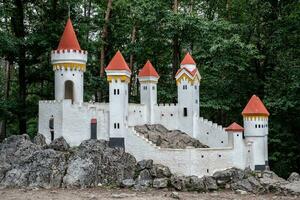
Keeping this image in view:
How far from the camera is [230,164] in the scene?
99.8 feet

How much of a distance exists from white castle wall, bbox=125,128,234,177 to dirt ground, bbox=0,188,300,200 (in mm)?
2161

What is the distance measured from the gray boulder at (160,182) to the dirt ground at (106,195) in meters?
0.65

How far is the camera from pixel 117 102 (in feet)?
Result: 103

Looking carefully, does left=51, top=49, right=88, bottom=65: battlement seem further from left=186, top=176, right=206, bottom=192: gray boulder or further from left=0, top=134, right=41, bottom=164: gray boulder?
left=186, top=176, right=206, bottom=192: gray boulder

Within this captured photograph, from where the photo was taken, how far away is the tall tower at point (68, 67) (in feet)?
106

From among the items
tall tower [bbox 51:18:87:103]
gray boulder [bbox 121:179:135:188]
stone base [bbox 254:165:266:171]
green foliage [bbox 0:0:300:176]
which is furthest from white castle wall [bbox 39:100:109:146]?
stone base [bbox 254:165:266:171]

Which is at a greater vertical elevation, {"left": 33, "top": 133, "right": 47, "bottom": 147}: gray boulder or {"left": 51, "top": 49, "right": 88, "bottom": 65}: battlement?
{"left": 51, "top": 49, "right": 88, "bottom": 65}: battlement

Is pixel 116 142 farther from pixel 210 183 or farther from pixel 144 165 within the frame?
pixel 210 183

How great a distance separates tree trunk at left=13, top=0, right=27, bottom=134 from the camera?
1403 inches

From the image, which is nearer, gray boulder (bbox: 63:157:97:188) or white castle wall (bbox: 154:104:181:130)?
gray boulder (bbox: 63:157:97:188)

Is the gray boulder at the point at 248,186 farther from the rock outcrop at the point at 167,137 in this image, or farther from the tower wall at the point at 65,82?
the tower wall at the point at 65,82

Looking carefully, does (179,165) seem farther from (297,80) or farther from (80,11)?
(80,11)

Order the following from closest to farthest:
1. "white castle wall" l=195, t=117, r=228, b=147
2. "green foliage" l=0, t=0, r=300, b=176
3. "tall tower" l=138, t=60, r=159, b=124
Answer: "white castle wall" l=195, t=117, r=228, b=147
"tall tower" l=138, t=60, r=159, b=124
"green foliage" l=0, t=0, r=300, b=176

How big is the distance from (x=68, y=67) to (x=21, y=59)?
548 cm
